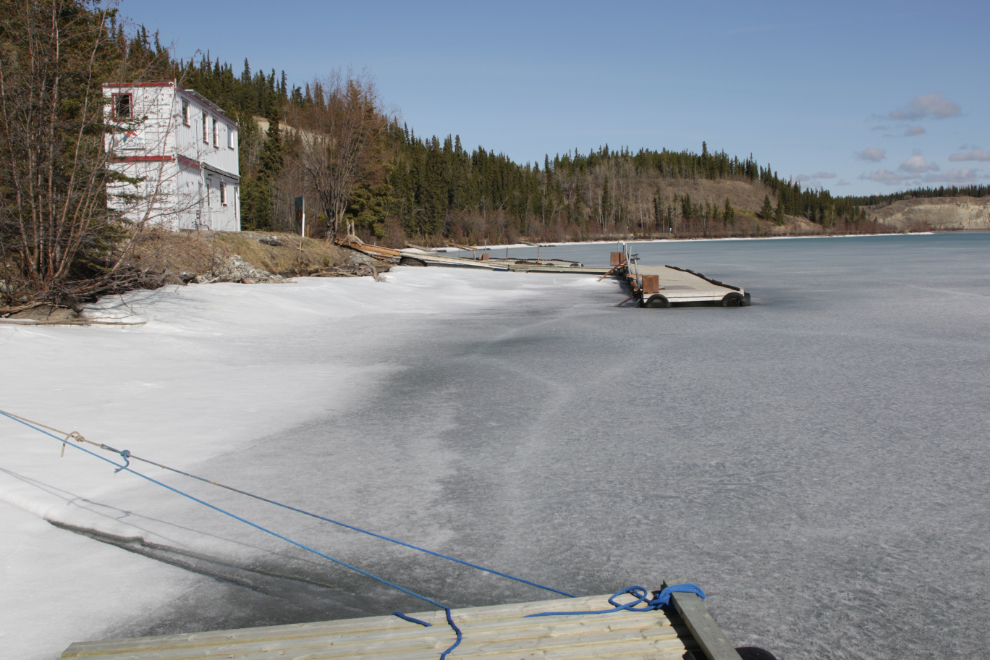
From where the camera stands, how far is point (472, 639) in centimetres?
305

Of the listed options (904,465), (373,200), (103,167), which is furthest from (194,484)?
(373,200)

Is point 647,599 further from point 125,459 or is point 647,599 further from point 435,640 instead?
point 125,459

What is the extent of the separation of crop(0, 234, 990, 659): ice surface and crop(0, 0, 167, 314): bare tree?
Result: 50.2 inches

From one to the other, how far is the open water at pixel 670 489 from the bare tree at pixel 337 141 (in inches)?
1106

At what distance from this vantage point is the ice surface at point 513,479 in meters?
3.60

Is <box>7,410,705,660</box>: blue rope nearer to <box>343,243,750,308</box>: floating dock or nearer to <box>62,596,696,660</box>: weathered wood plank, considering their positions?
<box>62,596,696,660</box>: weathered wood plank

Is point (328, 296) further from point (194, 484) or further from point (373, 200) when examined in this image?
point (373, 200)

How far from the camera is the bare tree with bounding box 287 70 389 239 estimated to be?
37.2 metres

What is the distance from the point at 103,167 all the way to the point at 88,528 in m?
8.85

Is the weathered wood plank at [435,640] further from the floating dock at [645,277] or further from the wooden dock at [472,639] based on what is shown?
the floating dock at [645,277]

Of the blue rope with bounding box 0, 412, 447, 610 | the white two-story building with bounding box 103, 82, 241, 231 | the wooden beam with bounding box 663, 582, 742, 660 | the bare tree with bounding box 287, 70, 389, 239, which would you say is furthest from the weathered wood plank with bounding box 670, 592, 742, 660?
the bare tree with bounding box 287, 70, 389, 239

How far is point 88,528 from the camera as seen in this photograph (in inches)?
173

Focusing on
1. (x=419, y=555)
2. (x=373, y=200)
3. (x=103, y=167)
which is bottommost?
(x=419, y=555)

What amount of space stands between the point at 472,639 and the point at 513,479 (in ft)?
7.80
